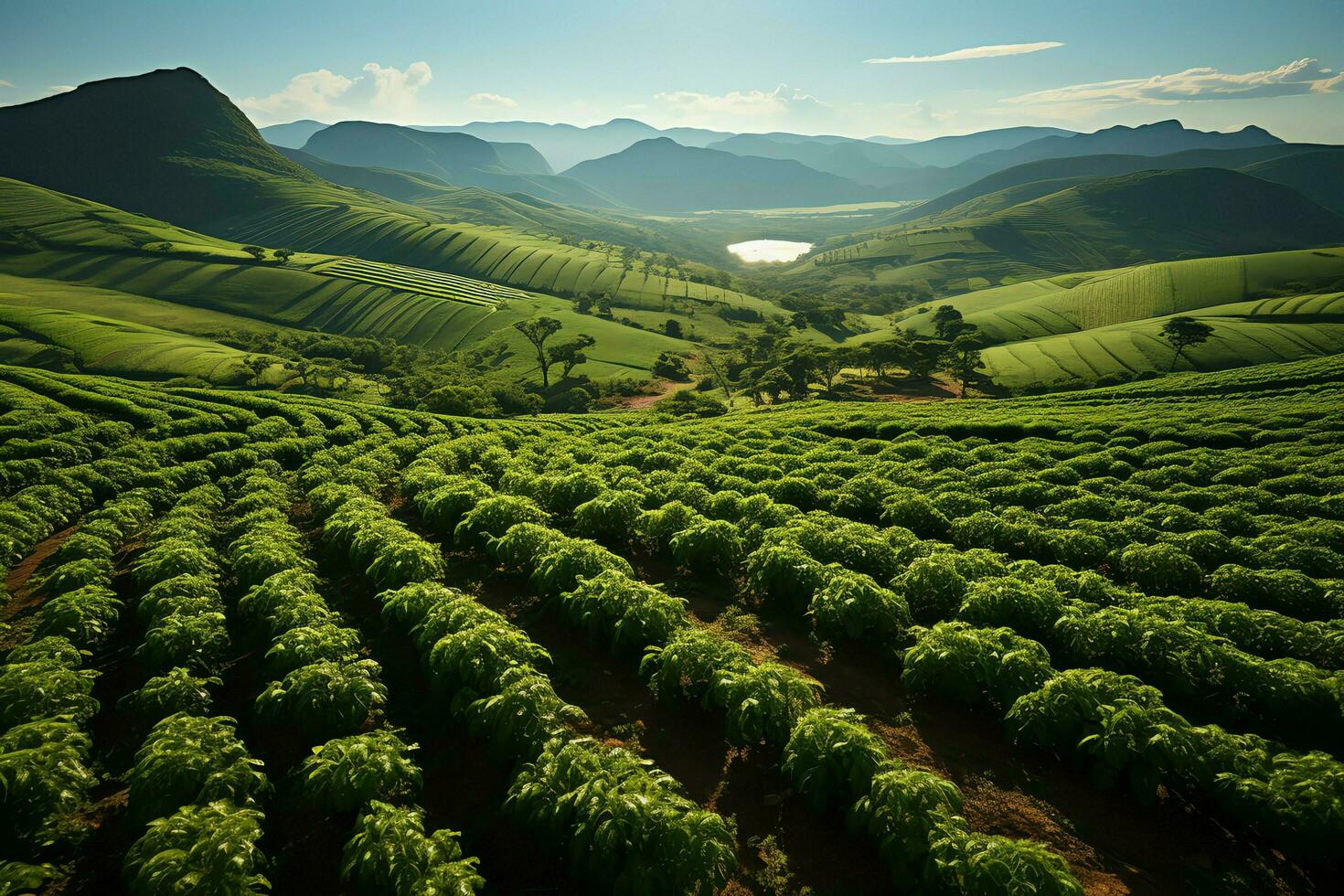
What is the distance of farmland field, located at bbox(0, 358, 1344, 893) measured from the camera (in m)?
9.98

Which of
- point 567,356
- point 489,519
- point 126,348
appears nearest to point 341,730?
point 489,519

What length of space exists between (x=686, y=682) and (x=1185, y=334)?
460 feet

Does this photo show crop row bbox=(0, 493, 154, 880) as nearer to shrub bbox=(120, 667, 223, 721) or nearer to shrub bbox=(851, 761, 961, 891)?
shrub bbox=(120, 667, 223, 721)

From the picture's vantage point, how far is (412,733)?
530 inches

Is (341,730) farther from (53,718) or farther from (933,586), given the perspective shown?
(933,586)

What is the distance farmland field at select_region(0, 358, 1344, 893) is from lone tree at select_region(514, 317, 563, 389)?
11103cm

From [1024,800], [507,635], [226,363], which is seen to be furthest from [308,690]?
[226,363]

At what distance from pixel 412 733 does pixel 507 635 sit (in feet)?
10.6

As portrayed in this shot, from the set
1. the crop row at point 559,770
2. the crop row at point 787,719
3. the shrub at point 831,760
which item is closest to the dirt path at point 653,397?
the crop row at point 787,719

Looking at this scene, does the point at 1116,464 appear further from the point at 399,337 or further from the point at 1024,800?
the point at 399,337

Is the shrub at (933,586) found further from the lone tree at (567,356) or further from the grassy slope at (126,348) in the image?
the grassy slope at (126,348)

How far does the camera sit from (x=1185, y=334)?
108 meters

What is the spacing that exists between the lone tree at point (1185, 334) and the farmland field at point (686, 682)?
109572 millimetres

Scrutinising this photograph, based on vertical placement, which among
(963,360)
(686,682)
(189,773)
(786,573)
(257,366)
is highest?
(189,773)
